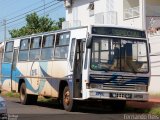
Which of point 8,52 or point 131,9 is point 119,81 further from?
point 131,9

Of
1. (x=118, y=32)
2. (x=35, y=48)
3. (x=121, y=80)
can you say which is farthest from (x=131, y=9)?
(x=121, y=80)

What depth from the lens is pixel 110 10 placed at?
32375 millimetres

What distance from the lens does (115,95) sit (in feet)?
55.6

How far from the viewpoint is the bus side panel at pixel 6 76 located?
24062 millimetres

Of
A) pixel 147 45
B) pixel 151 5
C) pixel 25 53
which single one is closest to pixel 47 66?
pixel 25 53

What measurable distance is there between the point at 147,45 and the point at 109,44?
150cm

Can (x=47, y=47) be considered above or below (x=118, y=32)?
below

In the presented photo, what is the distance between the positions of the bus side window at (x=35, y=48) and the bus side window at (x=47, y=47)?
498mm

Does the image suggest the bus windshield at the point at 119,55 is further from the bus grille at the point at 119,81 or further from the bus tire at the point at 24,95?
the bus tire at the point at 24,95

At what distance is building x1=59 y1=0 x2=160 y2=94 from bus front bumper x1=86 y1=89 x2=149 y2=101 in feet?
24.6

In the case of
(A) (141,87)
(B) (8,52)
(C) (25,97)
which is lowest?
(C) (25,97)

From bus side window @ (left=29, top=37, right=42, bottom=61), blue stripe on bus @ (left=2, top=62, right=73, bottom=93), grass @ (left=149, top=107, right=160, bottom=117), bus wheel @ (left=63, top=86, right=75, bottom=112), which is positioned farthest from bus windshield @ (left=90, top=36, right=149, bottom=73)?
bus side window @ (left=29, top=37, right=42, bottom=61)

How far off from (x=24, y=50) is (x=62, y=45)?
14.0 feet

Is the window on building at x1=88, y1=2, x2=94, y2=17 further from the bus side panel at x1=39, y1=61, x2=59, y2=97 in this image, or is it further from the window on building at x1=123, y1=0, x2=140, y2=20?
the bus side panel at x1=39, y1=61, x2=59, y2=97
